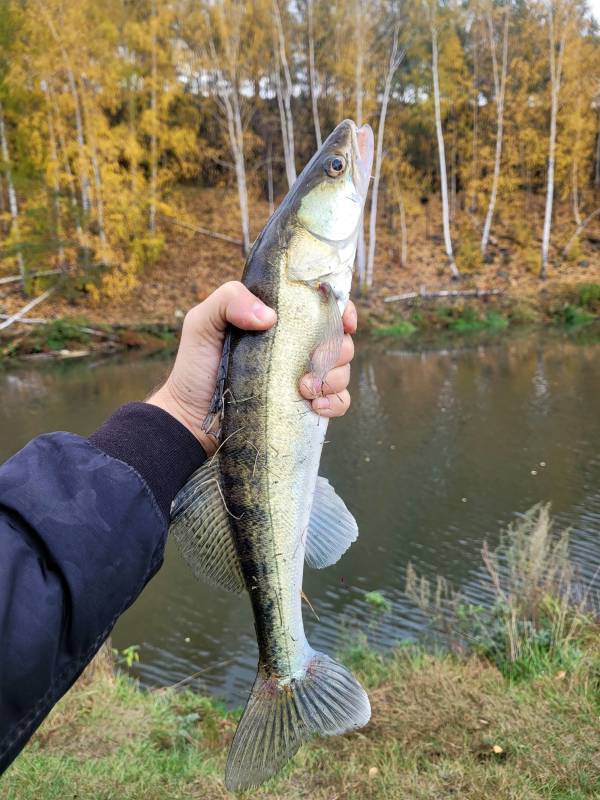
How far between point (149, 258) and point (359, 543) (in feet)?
66.4

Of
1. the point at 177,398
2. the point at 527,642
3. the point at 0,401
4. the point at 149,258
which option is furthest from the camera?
the point at 149,258

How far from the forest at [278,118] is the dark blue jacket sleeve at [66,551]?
21818 millimetres

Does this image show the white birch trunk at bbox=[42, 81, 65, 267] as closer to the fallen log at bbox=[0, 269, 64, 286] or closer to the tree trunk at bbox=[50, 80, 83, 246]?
the tree trunk at bbox=[50, 80, 83, 246]

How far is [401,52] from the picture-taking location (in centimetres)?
2469

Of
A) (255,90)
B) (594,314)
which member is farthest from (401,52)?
(594,314)

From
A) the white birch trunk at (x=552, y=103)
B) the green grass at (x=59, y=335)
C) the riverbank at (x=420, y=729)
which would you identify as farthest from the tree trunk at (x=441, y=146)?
the riverbank at (x=420, y=729)

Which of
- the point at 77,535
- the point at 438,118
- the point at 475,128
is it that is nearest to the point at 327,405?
the point at 77,535

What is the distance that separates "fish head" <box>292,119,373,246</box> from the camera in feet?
5.83

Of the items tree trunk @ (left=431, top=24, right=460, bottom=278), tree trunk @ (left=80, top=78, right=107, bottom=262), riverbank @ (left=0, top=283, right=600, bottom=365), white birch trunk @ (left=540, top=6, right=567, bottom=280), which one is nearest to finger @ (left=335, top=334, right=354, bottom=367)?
riverbank @ (left=0, top=283, right=600, bottom=365)

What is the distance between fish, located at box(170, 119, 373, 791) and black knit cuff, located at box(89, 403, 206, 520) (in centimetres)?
7

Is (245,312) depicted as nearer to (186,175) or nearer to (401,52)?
(401,52)

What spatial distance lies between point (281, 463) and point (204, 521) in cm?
28

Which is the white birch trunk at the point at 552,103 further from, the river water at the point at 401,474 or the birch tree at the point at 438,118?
the river water at the point at 401,474

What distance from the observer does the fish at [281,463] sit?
1.76m
